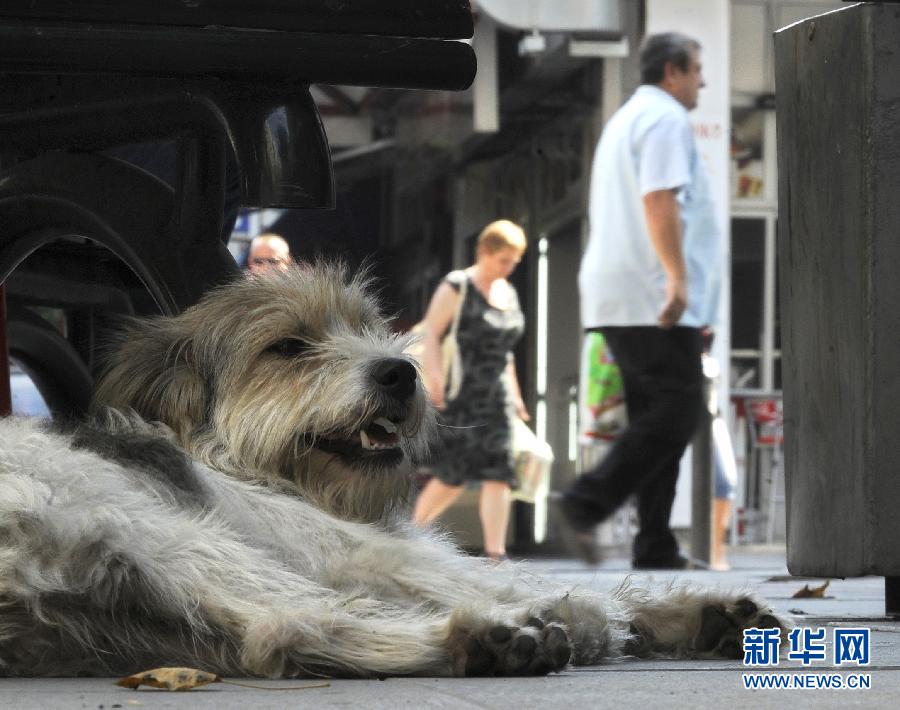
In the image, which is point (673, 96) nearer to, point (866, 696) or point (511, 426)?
point (511, 426)

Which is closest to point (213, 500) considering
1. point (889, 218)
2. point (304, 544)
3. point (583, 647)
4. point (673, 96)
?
point (304, 544)

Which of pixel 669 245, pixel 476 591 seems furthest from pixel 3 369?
pixel 669 245

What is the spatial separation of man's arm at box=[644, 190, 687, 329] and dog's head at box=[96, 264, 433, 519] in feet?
13.8

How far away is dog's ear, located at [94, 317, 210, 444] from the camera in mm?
3920

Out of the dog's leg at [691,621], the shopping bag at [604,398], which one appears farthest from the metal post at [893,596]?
the shopping bag at [604,398]

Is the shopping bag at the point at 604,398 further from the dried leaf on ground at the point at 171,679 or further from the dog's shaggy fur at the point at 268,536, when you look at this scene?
the dried leaf on ground at the point at 171,679

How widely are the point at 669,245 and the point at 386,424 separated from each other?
4449 millimetres

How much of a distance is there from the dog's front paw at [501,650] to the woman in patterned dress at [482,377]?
675 cm

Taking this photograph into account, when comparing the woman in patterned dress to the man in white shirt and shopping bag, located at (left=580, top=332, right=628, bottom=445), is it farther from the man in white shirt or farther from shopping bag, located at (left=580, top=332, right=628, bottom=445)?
the man in white shirt

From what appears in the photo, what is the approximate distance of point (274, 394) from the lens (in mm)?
3928

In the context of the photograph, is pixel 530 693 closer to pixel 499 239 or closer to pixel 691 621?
pixel 691 621

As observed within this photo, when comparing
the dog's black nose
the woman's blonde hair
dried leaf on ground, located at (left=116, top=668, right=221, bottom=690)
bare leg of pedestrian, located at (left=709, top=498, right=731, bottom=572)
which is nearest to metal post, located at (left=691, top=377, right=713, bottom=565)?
bare leg of pedestrian, located at (left=709, top=498, right=731, bottom=572)

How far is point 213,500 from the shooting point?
136 inches

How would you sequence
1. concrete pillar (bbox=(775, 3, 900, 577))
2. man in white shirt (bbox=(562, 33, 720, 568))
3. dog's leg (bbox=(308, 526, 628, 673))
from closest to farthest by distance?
dog's leg (bbox=(308, 526, 628, 673)) → concrete pillar (bbox=(775, 3, 900, 577)) → man in white shirt (bbox=(562, 33, 720, 568))
